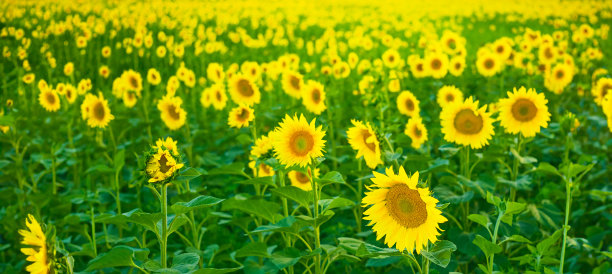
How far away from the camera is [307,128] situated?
207 cm

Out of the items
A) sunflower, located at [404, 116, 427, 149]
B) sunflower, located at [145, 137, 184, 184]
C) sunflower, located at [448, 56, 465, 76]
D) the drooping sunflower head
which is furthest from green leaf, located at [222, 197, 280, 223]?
sunflower, located at [448, 56, 465, 76]

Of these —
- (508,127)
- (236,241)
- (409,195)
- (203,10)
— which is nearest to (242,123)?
(236,241)

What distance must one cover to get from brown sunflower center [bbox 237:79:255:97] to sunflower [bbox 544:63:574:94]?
8.43 ft

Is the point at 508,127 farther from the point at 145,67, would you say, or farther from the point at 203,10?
the point at 203,10

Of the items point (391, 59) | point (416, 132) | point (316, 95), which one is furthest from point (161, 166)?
point (391, 59)

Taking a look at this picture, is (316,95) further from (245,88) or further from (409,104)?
(409,104)

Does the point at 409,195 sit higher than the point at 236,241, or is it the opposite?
the point at 409,195

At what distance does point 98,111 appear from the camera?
3.66m

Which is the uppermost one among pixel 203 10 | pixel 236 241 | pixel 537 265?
pixel 203 10

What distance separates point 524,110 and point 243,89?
1.65 m

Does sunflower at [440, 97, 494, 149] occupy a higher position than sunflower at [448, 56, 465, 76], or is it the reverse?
sunflower at [448, 56, 465, 76]

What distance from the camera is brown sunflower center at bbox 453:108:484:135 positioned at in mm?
2613

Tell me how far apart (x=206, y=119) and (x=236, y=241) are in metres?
2.09

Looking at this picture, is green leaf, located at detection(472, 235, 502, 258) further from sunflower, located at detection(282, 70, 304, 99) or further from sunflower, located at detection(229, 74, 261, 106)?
sunflower, located at detection(282, 70, 304, 99)
